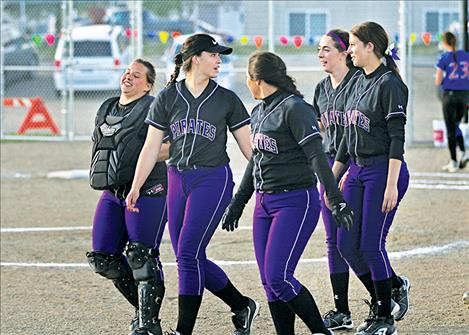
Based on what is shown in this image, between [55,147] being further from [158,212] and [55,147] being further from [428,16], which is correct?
[158,212]

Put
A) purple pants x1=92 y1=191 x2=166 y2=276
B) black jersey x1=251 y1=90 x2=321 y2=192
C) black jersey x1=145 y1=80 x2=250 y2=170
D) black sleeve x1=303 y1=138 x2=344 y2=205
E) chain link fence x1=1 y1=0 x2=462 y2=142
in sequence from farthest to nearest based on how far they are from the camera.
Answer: chain link fence x1=1 y1=0 x2=462 y2=142, purple pants x1=92 y1=191 x2=166 y2=276, black jersey x1=145 y1=80 x2=250 y2=170, black jersey x1=251 y1=90 x2=321 y2=192, black sleeve x1=303 y1=138 x2=344 y2=205

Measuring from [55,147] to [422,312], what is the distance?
479 inches

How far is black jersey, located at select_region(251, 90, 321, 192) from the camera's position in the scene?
21.0 feet

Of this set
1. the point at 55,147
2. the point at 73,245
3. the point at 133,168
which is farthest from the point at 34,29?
A: the point at 133,168

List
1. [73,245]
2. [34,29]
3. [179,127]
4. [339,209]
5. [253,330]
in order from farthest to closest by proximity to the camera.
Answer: [34,29] < [73,245] < [253,330] < [179,127] < [339,209]

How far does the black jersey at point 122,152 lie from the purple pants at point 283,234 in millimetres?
975

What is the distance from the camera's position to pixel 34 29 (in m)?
36.4

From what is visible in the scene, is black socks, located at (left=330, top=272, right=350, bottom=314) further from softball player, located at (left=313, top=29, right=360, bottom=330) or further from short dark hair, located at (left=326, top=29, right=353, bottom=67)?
short dark hair, located at (left=326, top=29, right=353, bottom=67)

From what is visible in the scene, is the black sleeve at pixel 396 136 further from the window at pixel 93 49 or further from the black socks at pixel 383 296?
the window at pixel 93 49

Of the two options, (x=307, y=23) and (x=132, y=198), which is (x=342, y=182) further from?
(x=307, y=23)

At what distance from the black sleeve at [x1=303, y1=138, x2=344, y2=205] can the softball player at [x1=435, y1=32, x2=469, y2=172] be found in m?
8.95

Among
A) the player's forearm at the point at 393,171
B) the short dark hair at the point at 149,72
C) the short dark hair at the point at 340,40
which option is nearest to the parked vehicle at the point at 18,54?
the short dark hair at the point at 149,72

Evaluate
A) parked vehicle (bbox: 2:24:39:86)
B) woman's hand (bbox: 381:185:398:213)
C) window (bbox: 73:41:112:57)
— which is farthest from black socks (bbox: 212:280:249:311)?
parked vehicle (bbox: 2:24:39:86)

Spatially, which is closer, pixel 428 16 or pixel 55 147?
pixel 55 147
